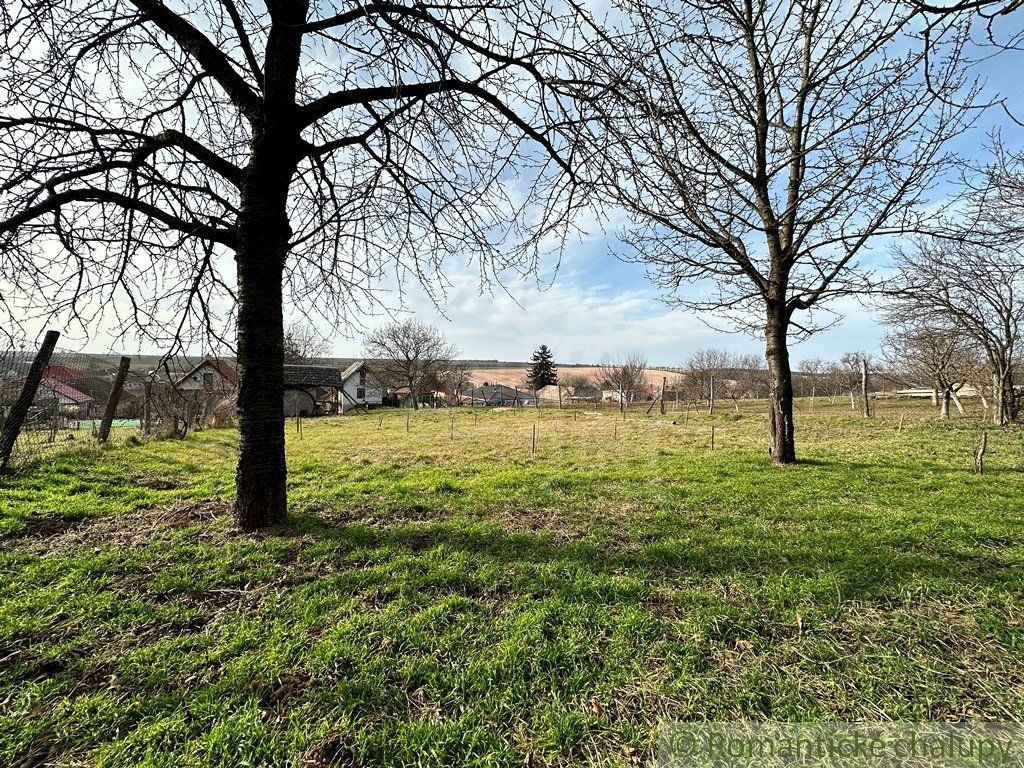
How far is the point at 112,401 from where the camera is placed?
8867 millimetres

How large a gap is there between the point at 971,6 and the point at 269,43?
500 centimetres

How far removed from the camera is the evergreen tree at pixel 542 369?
58281 millimetres

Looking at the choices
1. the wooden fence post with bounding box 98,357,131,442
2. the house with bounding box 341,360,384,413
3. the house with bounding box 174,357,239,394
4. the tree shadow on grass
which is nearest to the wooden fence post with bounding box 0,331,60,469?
the house with bounding box 174,357,239,394

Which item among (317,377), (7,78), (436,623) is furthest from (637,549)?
(317,377)

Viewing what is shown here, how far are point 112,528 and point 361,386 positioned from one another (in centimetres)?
4250

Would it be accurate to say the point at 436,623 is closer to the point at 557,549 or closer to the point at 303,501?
the point at 557,549

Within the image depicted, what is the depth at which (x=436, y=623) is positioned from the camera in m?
2.43

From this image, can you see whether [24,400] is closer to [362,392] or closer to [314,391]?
[314,391]

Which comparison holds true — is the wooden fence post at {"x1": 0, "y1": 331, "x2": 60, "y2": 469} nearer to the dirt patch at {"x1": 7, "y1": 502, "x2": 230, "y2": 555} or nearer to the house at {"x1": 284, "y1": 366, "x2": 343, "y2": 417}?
the dirt patch at {"x1": 7, "y1": 502, "x2": 230, "y2": 555}

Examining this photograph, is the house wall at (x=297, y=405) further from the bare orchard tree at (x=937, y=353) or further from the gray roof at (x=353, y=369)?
the bare orchard tree at (x=937, y=353)

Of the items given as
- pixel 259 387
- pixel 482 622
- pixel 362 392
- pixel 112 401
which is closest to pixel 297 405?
pixel 362 392

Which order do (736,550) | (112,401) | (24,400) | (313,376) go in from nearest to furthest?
1. (736,550)
2. (24,400)
3. (112,401)
4. (313,376)

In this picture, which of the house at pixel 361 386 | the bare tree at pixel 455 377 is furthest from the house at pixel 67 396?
the bare tree at pixel 455 377

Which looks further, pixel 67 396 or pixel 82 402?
pixel 82 402
